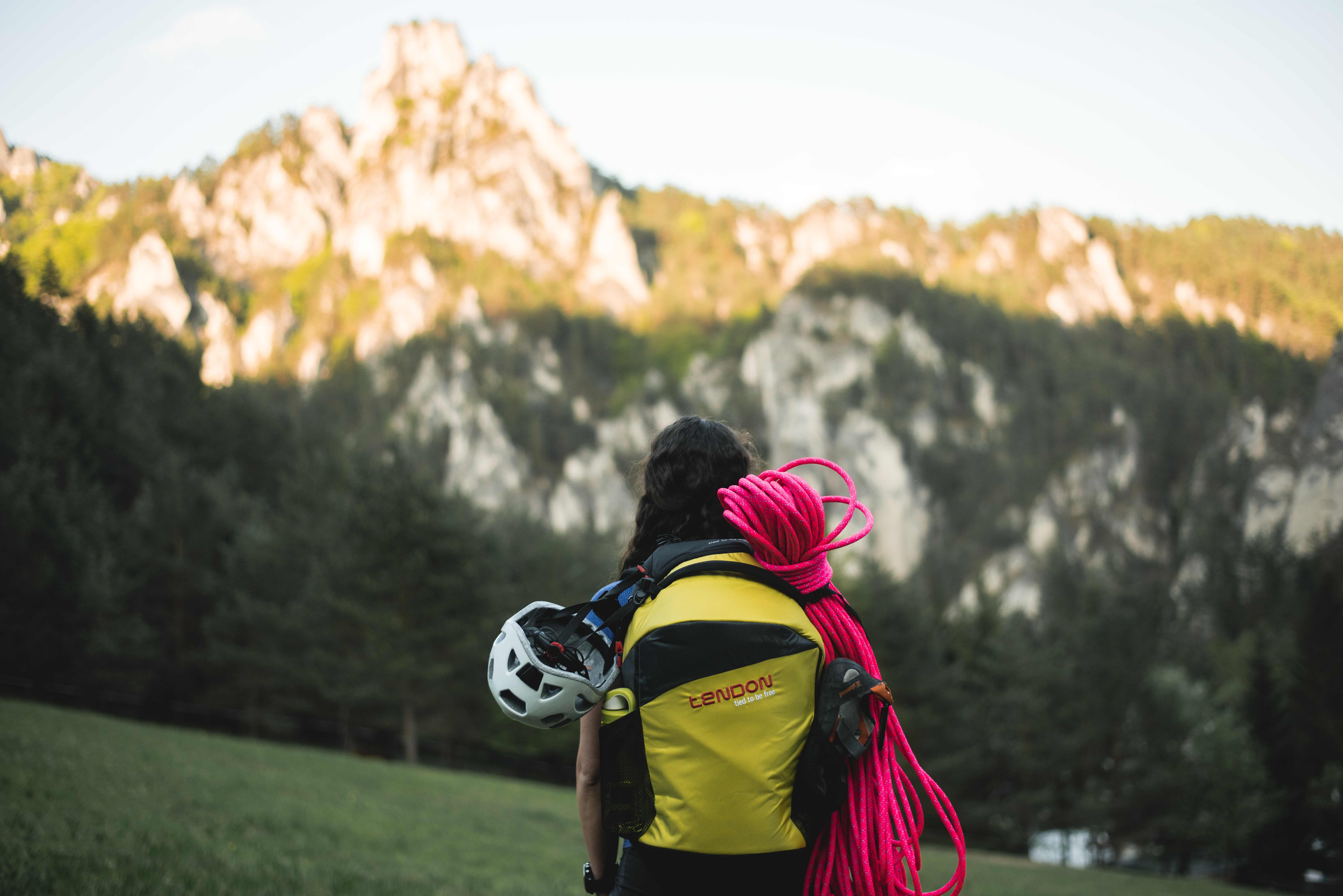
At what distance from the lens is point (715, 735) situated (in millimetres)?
2277

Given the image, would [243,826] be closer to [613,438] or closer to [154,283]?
[613,438]

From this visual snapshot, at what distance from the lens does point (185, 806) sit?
29.2ft

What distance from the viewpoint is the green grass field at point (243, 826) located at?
5.73m

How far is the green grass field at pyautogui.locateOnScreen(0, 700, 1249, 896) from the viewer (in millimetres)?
5734

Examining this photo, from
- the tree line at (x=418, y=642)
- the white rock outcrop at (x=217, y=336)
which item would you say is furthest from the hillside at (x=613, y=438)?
the white rock outcrop at (x=217, y=336)

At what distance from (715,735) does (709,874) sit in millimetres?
385

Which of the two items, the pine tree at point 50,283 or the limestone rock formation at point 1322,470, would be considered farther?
the limestone rock formation at point 1322,470

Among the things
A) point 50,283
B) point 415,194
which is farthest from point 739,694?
point 415,194

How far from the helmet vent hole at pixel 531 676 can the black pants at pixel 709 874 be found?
538 millimetres

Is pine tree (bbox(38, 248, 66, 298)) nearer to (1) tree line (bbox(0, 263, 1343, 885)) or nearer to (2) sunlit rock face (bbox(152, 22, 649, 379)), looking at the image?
(1) tree line (bbox(0, 263, 1343, 885))

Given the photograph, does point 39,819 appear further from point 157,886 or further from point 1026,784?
point 1026,784

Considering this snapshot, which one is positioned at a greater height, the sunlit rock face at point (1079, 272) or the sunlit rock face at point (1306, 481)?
the sunlit rock face at point (1079, 272)

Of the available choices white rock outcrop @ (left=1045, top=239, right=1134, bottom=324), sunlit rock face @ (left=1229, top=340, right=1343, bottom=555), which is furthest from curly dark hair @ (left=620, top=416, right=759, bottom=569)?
white rock outcrop @ (left=1045, top=239, right=1134, bottom=324)

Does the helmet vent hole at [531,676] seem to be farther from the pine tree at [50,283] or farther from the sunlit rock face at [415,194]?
the sunlit rock face at [415,194]
